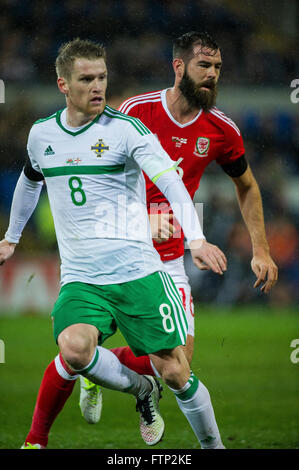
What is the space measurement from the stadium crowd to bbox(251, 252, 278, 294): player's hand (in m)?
2.09

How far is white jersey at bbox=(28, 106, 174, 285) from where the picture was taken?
13.0ft

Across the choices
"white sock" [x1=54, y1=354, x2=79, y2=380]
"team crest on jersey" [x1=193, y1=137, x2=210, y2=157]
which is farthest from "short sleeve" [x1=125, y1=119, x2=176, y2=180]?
"white sock" [x1=54, y1=354, x2=79, y2=380]

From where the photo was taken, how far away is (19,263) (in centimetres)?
1113

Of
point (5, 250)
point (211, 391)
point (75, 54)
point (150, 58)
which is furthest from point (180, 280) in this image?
point (150, 58)

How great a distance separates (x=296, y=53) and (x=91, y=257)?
5.16 m

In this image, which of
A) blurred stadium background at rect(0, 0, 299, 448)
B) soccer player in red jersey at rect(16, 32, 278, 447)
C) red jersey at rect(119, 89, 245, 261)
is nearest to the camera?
soccer player in red jersey at rect(16, 32, 278, 447)

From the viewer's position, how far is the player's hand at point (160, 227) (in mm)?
4191

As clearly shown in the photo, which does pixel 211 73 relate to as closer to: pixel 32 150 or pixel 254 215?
pixel 254 215

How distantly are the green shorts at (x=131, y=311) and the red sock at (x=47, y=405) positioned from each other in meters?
0.57

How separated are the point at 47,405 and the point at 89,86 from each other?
73.6 inches

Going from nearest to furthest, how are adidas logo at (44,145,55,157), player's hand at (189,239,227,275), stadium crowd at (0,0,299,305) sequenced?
player's hand at (189,239,227,275), adidas logo at (44,145,55,157), stadium crowd at (0,0,299,305)

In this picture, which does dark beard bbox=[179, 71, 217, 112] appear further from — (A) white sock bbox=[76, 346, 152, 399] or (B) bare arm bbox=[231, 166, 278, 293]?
(A) white sock bbox=[76, 346, 152, 399]

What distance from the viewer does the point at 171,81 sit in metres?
6.35

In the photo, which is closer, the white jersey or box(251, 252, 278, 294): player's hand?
the white jersey
